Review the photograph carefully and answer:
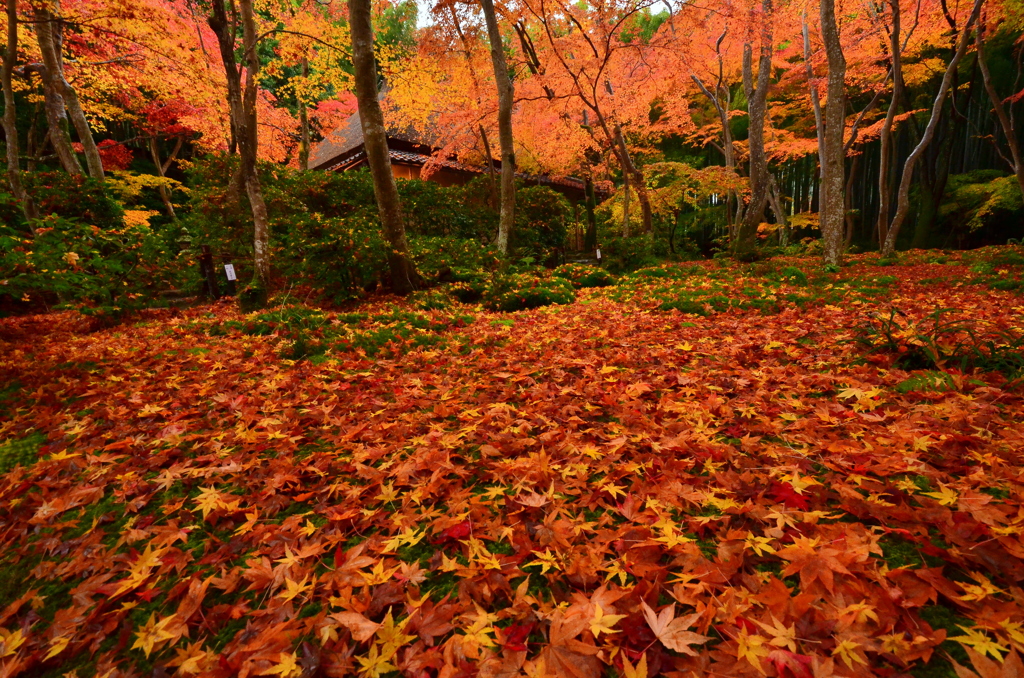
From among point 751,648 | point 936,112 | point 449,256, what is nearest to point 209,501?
point 751,648

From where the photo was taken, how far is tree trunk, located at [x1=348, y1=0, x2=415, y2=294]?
20.5ft

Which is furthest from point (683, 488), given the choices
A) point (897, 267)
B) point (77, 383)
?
point (897, 267)

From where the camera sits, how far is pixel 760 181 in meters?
10.7

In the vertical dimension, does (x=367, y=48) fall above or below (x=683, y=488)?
above

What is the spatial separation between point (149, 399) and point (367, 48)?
5906 millimetres

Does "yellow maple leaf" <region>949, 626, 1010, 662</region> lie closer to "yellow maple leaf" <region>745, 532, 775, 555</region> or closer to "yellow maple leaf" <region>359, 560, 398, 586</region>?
"yellow maple leaf" <region>745, 532, 775, 555</region>

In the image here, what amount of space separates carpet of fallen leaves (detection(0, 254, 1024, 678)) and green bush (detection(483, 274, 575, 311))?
375cm

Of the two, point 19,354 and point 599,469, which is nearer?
point 599,469

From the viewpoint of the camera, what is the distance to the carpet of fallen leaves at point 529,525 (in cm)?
119

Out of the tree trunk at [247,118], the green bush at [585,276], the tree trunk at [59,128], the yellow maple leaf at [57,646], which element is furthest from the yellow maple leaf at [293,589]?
the tree trunk at [59,128]

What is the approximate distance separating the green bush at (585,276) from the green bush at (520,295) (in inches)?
70.3

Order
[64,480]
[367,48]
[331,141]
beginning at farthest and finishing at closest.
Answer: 1. [331,141]
2. [367,48]
3. [64,480]

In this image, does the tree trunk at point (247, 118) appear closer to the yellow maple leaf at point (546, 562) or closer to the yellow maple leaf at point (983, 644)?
the yellow maple leaf at point (546, 562)

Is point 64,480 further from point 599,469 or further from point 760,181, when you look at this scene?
point 760,181
